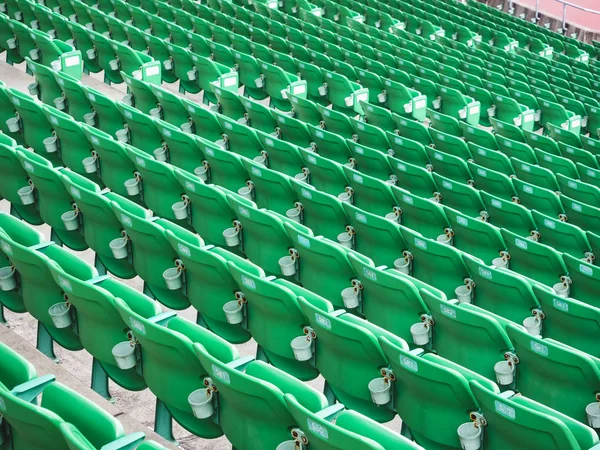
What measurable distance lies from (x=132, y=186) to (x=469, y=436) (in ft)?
8.75

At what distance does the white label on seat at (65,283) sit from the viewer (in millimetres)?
3396

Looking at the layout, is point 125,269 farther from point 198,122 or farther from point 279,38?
point 279,38

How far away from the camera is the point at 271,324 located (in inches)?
144

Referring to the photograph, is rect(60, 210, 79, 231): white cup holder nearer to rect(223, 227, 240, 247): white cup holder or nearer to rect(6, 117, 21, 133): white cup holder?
rect(223, 227, 240, 247): white cup holder

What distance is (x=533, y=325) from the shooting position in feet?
13.0

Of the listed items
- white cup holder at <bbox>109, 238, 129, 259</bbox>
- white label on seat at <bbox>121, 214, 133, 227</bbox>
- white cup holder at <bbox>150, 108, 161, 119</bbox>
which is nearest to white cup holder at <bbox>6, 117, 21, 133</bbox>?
white cup holder at <bbox>150, 108, 161, 119</bbox>

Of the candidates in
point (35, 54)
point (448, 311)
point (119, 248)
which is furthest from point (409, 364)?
point (35, 54)

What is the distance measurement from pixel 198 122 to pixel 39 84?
4.35 ft

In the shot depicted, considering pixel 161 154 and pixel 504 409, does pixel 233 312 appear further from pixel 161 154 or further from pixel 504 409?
pixel 161 154

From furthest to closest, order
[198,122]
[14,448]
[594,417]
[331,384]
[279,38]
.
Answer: [279,38]
[198,122]
[331,384]
[594,417]
[14,448]

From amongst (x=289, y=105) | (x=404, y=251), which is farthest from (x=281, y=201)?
(x=289, y=105)

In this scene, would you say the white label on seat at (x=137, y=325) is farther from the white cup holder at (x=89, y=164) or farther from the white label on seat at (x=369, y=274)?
the white cup holder at (x=89, y=164)

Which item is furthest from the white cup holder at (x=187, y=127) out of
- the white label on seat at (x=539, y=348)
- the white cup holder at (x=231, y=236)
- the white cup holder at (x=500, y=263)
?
the white label on seat at (x=539, y=348)

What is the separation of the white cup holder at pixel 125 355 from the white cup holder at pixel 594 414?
166cm
